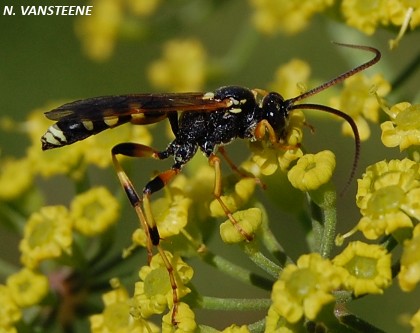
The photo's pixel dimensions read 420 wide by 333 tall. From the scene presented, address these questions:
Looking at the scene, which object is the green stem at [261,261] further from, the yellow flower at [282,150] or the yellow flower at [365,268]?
the yellow flower at [282,150]

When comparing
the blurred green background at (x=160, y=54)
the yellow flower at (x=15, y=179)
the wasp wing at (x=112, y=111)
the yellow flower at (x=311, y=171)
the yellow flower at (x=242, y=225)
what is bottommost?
the blurred green background at (x=160, y=54)

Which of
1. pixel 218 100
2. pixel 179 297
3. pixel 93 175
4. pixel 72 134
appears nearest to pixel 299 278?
pixel 179 297

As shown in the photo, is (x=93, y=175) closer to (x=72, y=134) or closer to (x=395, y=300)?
(x=395, y=300)

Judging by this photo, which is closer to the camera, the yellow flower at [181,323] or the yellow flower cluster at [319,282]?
Answer: the yellow flower cluster at [319,282]

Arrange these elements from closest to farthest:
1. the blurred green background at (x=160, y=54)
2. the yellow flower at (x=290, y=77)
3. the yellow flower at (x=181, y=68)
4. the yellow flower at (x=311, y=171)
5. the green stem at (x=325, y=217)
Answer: the green stem at (x=325, y=217) < the yellow flower at (x=311, y=171) < the yellow flower at (x=290, y=77) < the blurred green background at (x=160, y=54) < the yellow flower at (x=181, y=68)

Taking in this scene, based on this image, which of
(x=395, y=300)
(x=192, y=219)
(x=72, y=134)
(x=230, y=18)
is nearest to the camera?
(x=192, y=219)

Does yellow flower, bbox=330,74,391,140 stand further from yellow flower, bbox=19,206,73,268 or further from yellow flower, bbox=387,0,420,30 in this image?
yellow flower, bbox=19,206,73,268

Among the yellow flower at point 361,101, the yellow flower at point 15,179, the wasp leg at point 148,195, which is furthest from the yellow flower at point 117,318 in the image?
the yellow flower at point 361,101
